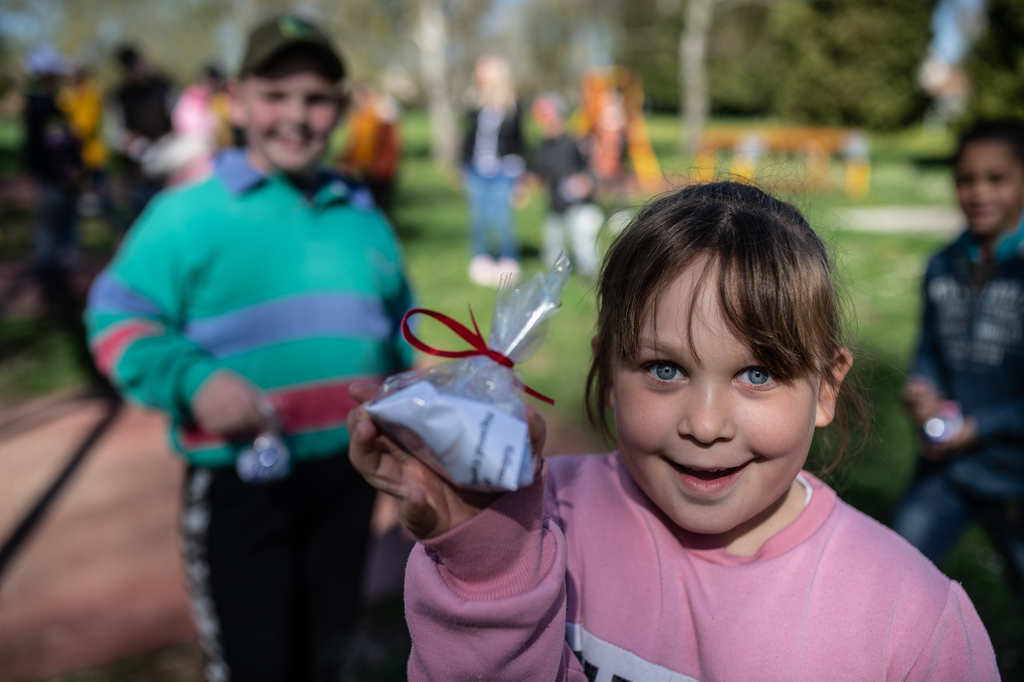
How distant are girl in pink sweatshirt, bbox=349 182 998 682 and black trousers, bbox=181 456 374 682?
4.44 ft

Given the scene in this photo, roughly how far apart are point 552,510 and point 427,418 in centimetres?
39

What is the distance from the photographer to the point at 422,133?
3703 cm

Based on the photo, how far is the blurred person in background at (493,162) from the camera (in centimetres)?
987

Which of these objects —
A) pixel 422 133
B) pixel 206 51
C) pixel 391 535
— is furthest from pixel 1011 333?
pixel 422 133

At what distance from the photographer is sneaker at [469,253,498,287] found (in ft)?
31.9

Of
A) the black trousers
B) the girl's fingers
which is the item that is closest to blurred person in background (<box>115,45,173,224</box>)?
the black trousers

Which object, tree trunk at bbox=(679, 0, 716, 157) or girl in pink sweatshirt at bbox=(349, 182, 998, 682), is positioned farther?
tree trunk at bbox=(679, 0, 716, 157)

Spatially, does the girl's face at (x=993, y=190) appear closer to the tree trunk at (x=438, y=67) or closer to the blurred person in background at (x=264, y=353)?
the blurred person in background at (x=264, y=353)

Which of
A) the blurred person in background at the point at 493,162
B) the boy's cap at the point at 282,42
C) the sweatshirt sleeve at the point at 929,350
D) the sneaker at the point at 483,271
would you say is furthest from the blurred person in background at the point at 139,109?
the sweatshirt sleeve at the point at 929,350

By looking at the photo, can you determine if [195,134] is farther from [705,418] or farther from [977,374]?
[705,418]

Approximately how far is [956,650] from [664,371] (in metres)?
0.60

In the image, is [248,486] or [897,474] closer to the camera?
[248,486]

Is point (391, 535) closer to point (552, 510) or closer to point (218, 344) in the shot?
point (218, 344)

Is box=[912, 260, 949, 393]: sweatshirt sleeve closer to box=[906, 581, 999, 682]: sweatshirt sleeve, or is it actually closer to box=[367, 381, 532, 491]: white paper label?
box=[906, 581, 999, 682]: sweatshirt sleeve
